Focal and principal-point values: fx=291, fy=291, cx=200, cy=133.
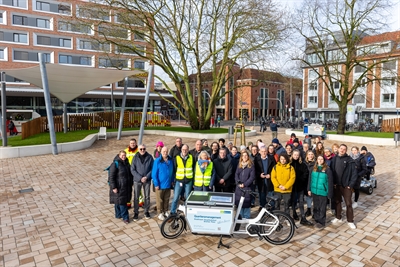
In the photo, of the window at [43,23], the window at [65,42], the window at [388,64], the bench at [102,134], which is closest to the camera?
the bench at [102,134]

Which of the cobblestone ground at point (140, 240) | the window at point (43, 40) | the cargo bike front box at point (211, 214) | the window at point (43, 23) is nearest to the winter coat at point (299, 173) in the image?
the cobblestone ground at point (140, 240)

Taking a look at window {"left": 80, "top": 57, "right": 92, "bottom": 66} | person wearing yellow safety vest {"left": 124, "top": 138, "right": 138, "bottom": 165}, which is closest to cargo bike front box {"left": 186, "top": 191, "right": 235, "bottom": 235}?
person wearing yellow safety vest {"left": 124, "top": 138, "right": 138, "bottom": 165}

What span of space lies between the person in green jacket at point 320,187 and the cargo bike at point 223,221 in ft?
3.04

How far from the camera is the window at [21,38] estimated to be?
4162 centimetres

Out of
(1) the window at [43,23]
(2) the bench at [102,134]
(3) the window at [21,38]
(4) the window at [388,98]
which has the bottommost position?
(2) the bench at [102,134]

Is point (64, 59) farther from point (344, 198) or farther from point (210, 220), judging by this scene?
point (344, 198)

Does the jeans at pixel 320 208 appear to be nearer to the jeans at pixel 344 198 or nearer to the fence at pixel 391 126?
the jeans at pixel 344 198

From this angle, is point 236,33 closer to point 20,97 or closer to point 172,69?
point 172,69

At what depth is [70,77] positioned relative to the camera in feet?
60.6

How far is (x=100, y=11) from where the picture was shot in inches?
732

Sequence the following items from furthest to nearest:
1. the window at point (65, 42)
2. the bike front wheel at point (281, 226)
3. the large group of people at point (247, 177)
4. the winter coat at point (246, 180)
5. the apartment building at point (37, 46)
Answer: the window at point (65, 42), the apartment building at point (37, 46), the large group of people at point (247, 177), the winter coat at point (246, 180), the bike front wheel at point (281, 226)

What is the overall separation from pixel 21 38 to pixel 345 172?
158 ft

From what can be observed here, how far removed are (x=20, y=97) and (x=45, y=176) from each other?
1539 inches

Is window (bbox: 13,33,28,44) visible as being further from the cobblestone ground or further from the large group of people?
the large group of people
